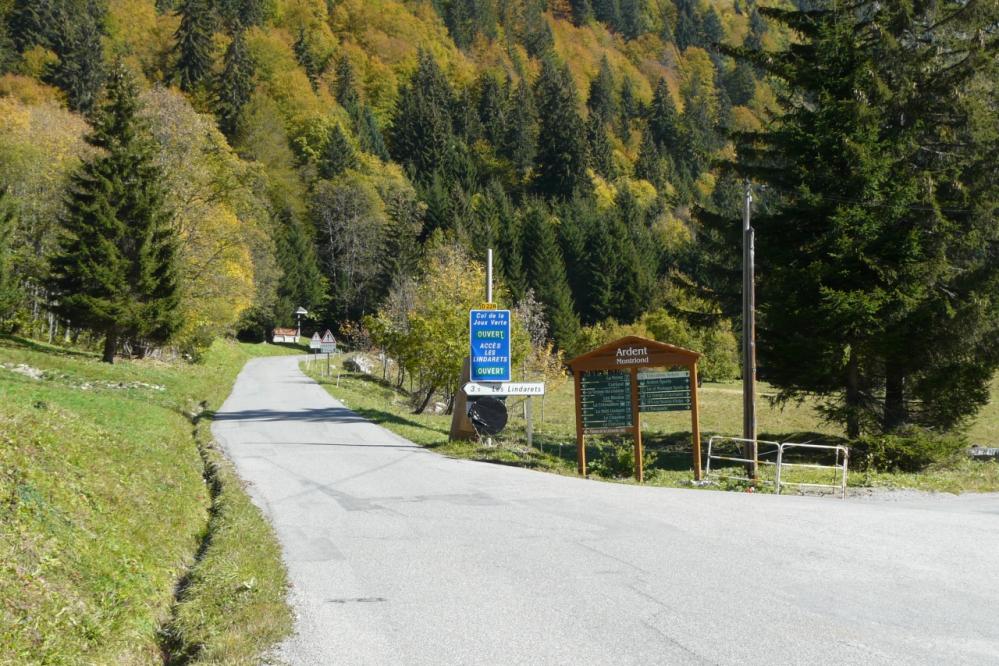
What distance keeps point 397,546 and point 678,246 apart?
96.7m

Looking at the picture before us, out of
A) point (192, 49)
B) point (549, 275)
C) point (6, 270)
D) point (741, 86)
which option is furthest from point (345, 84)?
point (6, 270)

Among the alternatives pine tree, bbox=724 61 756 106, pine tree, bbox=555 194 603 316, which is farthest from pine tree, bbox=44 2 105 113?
pine tree, bbox=724 61 756 106

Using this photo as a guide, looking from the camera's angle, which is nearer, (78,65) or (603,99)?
(78,65)

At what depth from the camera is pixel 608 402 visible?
17750 mm

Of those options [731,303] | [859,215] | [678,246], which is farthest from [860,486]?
[678,246]

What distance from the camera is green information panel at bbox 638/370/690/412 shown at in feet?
56.1

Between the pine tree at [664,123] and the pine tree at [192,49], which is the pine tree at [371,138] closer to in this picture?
the pine tree at [192,49]

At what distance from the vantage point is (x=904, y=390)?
76.6 ft

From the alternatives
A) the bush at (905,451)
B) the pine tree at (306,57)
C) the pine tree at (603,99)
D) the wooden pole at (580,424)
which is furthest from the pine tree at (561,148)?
the wooden pole at (580,424)

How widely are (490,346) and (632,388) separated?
4.23 m

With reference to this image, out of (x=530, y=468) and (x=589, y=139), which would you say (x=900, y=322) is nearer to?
(x=530, y=468)

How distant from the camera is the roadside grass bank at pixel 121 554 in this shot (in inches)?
226

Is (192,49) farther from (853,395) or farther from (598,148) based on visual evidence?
(853,395)

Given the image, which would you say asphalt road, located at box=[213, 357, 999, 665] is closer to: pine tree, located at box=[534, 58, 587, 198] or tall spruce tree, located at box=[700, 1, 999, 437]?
tall spruce tree, located at box=[700, 1, 999, 437]
